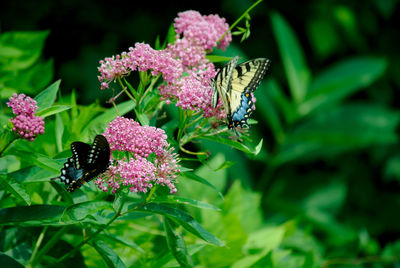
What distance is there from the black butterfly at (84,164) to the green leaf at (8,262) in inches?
12.1

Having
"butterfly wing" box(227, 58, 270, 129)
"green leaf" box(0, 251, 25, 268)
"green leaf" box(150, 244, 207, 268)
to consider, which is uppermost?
"butterfly wing" box(227, 58, 270, 129)

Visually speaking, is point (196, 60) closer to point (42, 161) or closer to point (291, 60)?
point (42, 161)

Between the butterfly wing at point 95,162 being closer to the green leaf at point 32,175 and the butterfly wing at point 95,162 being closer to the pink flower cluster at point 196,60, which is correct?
the green leaf at point 32,175

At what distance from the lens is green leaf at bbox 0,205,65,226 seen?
1.45m

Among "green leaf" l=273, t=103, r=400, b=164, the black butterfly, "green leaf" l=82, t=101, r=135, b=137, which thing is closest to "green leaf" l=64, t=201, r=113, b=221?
the black butterfly

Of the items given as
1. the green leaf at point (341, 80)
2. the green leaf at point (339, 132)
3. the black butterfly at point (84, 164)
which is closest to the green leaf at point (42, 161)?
the black butterfly at point (84, 164)

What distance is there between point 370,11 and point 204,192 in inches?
149

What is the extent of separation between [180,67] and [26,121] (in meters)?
0.56

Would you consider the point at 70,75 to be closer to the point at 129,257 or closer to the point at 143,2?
the point at 143,2

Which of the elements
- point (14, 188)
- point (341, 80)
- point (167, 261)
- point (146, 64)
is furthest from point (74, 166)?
point (341, 80)

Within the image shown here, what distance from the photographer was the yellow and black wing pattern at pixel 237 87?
64.3 inches

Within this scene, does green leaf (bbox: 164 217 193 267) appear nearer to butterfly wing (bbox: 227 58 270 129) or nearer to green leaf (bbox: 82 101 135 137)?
green leaf (bbox: 82 101 135 137)

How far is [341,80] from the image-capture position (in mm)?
4676

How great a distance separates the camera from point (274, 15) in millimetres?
4727
